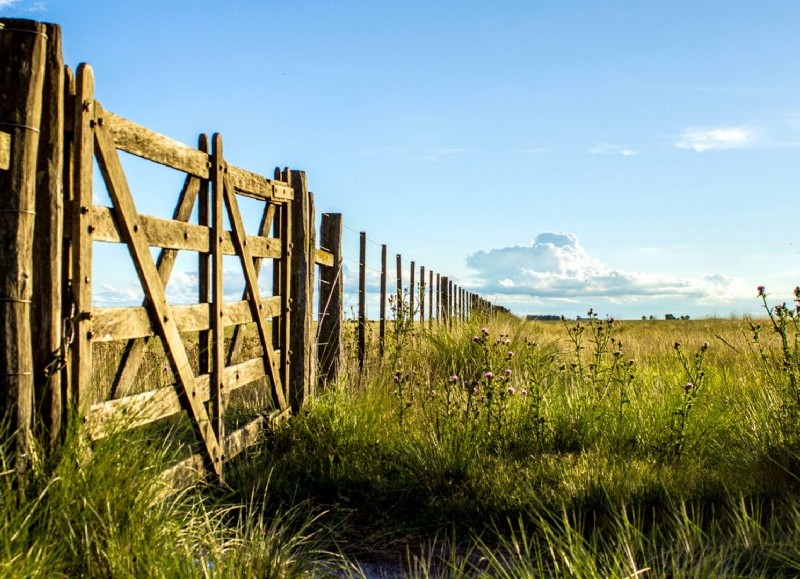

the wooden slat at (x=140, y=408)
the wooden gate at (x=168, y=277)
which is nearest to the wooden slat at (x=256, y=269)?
the wooden gate at (x=168, y=277)

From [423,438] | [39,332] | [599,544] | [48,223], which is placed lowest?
[599,544]

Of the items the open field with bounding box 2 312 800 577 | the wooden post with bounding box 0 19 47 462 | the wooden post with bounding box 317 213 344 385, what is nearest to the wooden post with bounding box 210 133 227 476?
the open field with bounding box 2 312 800 577

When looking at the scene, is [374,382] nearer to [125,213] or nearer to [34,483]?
[125,213]

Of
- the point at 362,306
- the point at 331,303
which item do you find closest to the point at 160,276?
the point at 331,303

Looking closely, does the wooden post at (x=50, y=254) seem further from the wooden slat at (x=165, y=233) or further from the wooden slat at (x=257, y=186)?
the wooden slat at (x=257, y=186)

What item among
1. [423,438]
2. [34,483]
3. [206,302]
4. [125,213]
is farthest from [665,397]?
[34,483]

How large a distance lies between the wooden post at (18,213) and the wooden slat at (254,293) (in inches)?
99.1

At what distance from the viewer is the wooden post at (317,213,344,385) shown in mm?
8805

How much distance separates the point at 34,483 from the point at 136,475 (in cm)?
46

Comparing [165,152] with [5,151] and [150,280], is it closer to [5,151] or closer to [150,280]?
[150,280]

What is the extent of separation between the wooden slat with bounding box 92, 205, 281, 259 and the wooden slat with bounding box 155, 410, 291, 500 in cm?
136

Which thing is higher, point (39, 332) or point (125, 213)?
point (125, 213)

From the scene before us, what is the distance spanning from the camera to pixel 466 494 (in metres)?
5.57

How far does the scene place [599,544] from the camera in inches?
191
